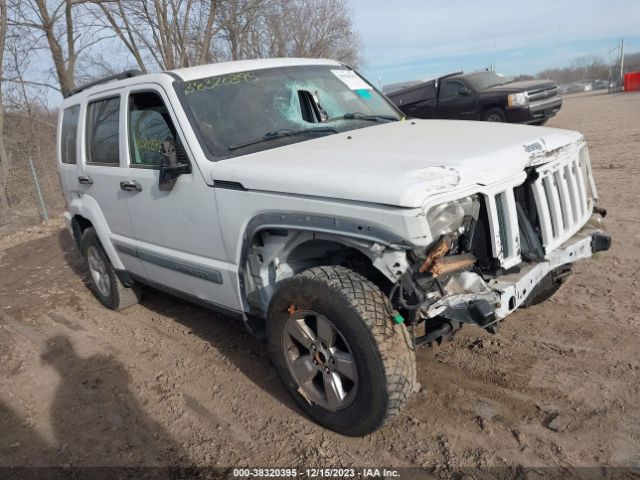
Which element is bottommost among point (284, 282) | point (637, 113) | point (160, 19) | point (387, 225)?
point (637, 113)

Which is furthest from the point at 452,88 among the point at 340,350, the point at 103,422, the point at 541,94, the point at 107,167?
the point at 103,422

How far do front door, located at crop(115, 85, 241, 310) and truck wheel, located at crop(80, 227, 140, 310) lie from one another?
3.06ft

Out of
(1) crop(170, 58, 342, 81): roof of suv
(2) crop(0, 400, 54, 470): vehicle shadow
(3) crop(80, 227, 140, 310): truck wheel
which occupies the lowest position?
(2) crop(0, 400, 54, 470): vehicle shadow

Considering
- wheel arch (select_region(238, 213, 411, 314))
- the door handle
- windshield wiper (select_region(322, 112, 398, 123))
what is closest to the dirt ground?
wheel arch (select_region(238, 213, 411, 314))

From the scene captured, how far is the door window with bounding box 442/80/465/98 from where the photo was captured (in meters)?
13.3

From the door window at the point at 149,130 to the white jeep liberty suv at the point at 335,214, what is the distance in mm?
15

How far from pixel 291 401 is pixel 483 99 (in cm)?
1117

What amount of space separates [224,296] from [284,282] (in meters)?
0.76

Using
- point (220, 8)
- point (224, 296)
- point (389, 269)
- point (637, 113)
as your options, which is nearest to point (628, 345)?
point (389, 269)

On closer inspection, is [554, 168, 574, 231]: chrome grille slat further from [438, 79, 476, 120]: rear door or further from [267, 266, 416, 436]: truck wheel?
[438, 79, 476, 120]: rear door

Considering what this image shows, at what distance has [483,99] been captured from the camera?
1270cm

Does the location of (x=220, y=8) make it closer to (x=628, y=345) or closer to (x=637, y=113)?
(x=637, y=113)

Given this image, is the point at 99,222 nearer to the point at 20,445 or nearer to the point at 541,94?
the point at 20,445

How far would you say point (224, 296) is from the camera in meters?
3.49
